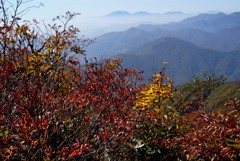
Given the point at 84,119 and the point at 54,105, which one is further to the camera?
the point at 84,119

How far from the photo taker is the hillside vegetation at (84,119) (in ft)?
17.6

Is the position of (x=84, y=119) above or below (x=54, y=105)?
below

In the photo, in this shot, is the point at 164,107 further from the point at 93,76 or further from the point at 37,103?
the point at 37,103

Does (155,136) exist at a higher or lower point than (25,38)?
lower

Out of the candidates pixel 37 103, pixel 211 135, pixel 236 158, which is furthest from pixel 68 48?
pixel 236 158

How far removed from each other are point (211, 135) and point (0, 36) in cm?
792

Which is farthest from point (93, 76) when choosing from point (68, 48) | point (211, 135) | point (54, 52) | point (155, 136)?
point (211, 135)

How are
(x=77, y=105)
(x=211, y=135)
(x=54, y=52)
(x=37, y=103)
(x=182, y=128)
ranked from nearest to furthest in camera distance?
1. (x=211, y=135)
2. (x=37, y=103)
3. (x=77, y=105)
4. (x=182, y=128)
5. (x=54, y=52)

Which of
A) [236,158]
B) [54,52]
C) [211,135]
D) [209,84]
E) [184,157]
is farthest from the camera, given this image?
[209,84]

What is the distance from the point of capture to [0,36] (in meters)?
10.5

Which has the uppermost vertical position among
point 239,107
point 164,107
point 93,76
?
point 239,107

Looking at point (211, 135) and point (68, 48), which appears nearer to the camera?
point (211, 135)

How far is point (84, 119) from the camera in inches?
278

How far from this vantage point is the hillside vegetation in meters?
5.35
